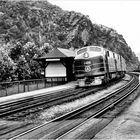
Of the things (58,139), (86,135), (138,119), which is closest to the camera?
(58,139)

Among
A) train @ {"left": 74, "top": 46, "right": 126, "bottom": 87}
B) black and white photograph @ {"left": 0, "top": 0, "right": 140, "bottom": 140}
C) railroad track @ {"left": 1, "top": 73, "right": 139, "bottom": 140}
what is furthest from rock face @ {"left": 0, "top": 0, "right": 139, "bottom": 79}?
railroad track @ {"left": 1, "top": 73, "right": 139, "bottom": 140}

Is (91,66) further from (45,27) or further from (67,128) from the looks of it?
(45,27)

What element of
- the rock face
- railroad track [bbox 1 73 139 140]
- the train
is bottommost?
railroad track [bbox 1 73 139 140]

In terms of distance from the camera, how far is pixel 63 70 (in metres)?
32.5

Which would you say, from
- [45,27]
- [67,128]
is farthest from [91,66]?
[45,27]

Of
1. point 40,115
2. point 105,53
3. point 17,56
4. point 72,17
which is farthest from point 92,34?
point 40,115

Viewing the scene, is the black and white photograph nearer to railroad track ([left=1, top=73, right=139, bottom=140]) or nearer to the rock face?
railroad track ([left=1, top=73, right=139, bottom=140])

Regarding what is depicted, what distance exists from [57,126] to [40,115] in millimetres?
2812

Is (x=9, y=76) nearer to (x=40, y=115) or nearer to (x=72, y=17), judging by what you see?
(x=40, y=115)

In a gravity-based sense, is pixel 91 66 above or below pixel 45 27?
below

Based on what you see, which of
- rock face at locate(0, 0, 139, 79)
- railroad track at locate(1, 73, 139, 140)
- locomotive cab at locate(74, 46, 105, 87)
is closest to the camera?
railroad track at locate(1, 73, 139, 140)

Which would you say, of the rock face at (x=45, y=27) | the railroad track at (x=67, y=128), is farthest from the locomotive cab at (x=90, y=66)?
the rock face at (x=45, y=27)

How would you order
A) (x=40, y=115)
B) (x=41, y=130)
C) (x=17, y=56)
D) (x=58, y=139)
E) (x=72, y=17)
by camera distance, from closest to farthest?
(x=58, y=139), (x=41, y=130), (x=40, y=115), (x=17, y=56), (x=72, y=17)

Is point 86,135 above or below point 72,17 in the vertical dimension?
below
